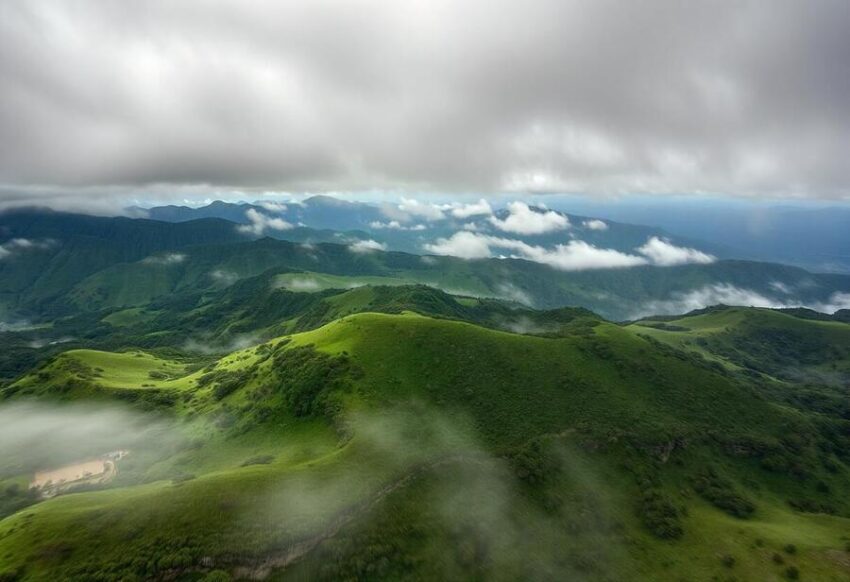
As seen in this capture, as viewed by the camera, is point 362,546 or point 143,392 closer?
point 362,546

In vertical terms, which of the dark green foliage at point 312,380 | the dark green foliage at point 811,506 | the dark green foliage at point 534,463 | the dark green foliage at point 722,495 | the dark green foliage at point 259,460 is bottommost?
the dark green foliage at point 811,506

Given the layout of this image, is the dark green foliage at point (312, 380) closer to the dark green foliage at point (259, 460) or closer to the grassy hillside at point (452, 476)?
the grassy hillside at point (452, 476)

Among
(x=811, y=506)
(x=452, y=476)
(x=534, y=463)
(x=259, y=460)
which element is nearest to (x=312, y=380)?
(x=259, y=460)

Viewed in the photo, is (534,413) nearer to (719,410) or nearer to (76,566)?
(719,410)

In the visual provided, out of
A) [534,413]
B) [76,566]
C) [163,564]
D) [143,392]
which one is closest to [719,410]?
[534,413]

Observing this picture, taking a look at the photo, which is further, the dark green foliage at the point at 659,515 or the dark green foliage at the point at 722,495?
the dark green foliage at the point at 722,495

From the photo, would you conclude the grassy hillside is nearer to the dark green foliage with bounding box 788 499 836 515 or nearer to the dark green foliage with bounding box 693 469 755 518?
the dark green foliage with bounding box 693 469 755 518

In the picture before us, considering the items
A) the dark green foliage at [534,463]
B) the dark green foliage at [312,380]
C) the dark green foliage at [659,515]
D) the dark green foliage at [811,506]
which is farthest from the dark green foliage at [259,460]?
the dark green foliage at [811,506]
